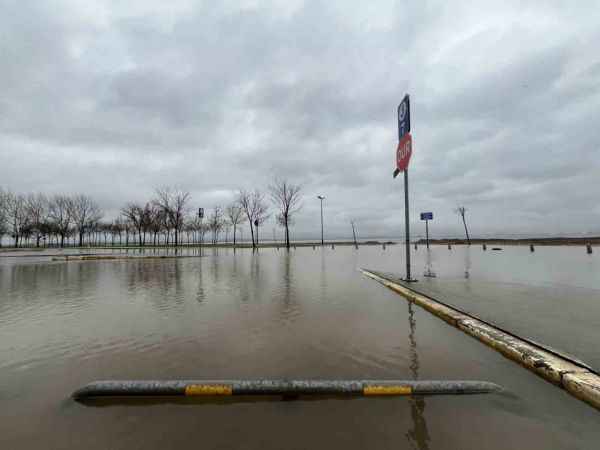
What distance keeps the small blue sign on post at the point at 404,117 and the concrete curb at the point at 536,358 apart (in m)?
6.86

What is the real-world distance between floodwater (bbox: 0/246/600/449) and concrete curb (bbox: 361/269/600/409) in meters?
0.15

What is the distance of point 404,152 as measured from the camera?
9.66 metres

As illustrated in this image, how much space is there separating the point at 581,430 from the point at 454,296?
197 inches

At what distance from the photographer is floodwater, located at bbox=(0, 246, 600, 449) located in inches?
84.7

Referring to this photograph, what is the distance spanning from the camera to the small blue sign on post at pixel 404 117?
9602mm

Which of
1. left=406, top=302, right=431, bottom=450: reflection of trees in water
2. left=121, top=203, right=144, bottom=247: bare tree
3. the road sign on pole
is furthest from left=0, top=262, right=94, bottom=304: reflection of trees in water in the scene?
left=121, top=203, right=144, bottom=247: bare tree

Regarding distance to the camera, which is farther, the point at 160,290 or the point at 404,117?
the point at 404,117

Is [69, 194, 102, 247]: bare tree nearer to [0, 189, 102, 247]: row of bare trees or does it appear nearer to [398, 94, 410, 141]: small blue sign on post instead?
[0, 189, 102, 247]: row of bare trees

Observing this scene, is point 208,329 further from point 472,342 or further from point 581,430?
point 581,430

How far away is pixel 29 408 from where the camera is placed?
2.53 m

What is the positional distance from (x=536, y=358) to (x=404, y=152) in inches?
306

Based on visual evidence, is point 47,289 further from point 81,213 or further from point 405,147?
Result: point 81,213

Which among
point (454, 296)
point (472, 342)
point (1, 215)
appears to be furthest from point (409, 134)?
point (1, 215)

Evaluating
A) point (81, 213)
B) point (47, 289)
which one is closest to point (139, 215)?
point (81, 213)
